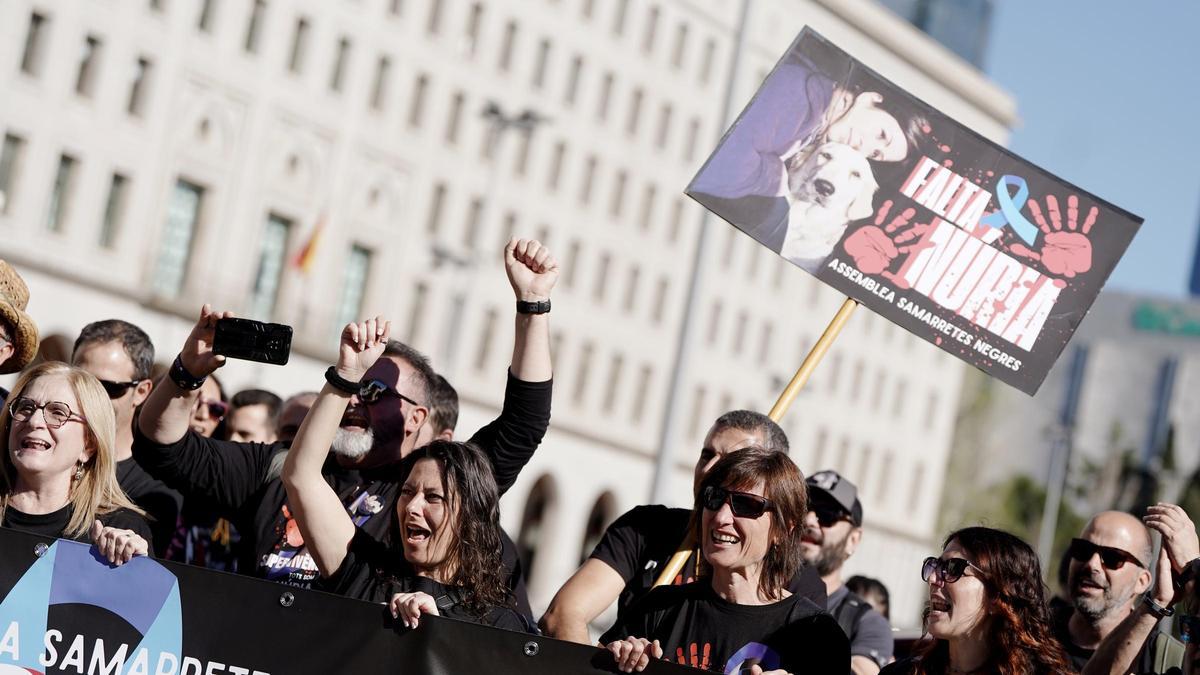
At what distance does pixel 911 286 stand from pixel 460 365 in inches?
1946

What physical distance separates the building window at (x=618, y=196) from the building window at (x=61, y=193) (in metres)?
21.1

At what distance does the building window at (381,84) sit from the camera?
53094mm

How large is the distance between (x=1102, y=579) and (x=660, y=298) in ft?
187

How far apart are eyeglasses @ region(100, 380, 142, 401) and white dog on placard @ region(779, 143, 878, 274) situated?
267cm

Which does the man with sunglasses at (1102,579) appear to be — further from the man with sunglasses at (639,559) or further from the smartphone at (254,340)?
the smartphone at (254,340)

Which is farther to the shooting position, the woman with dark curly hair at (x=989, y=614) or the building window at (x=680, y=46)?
the building window at (x=680, y=46)

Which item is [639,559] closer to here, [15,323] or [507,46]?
[15,323]

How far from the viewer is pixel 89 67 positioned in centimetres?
4431

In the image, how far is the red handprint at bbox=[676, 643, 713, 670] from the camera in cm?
609

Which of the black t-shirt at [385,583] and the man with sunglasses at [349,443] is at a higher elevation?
the man with sunglasses at [349,443]

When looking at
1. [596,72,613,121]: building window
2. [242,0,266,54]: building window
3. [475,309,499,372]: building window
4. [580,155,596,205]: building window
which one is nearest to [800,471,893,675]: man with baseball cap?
[242,0,266,54]: building window

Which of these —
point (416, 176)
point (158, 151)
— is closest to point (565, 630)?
point (158, 151)

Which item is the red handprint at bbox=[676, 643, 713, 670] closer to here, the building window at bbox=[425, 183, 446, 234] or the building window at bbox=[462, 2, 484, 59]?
the building window at bbox=[425, 183, 446, 234]

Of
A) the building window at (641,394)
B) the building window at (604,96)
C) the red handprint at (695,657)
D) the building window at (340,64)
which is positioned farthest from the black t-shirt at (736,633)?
the building window at (641,394)
